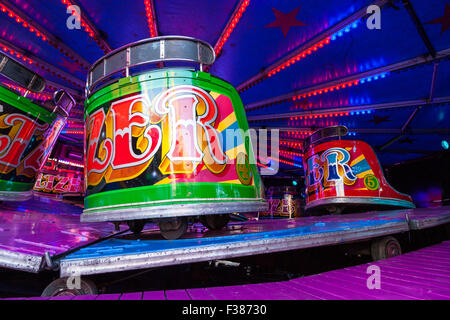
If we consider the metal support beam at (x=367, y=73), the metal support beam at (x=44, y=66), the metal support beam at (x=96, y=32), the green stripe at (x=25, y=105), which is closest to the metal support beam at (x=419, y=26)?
the metal support beam at (x=367, y=73)

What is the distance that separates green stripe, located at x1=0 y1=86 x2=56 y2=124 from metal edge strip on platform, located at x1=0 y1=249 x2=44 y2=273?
324 cm

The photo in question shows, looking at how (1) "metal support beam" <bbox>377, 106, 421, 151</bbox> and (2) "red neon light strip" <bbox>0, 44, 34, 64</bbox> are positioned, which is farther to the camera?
(1) "metal support beam" <bbox>377, 106, 421, 151</bbox>

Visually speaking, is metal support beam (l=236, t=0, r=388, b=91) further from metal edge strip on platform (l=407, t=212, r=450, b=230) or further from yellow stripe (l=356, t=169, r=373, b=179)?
metal edge strip on platform (l=407, t=212, r=450, b=230)

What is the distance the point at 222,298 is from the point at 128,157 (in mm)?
1284

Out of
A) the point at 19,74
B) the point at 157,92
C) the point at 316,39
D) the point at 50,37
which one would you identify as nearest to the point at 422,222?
the point at 157,92

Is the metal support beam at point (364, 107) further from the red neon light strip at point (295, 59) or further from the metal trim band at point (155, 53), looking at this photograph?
the metal trim band at point (155, 53)

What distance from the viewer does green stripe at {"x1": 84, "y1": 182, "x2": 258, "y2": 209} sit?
1.86 meters

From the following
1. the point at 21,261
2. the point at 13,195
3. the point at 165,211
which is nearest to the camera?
the point at 21,261

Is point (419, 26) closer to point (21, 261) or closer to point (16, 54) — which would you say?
point (21, 261)

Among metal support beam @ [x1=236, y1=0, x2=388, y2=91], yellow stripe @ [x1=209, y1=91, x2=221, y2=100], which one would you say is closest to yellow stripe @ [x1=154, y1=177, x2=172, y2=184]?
yellow stripe @ [x1=209, y1=91, x2=221, y2=100]

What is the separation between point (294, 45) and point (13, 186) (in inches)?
208

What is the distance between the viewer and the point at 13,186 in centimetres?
392

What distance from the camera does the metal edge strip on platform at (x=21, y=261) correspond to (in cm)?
125

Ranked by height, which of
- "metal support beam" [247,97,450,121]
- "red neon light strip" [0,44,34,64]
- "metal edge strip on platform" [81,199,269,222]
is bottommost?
"metal edge strip on platform" [81,199,269,222]
